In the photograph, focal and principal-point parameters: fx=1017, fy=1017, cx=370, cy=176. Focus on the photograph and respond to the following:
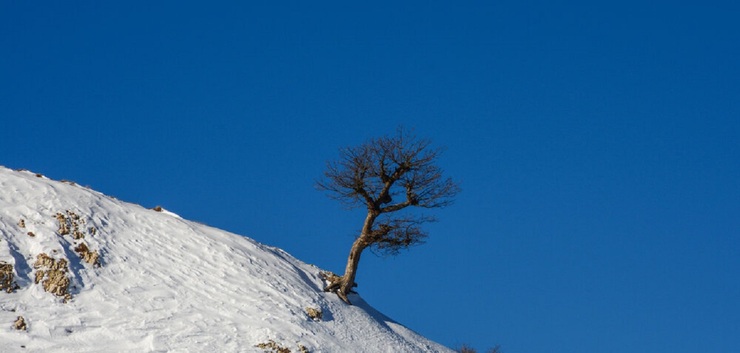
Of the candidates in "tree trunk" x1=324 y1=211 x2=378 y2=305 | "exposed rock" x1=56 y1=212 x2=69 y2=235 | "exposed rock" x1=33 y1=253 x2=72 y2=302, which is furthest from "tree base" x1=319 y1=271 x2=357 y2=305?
"exposed rock" x1=33 y1=253 x2=72 y2=302

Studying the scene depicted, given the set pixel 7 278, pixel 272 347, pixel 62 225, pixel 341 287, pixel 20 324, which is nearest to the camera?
pixel 20 324

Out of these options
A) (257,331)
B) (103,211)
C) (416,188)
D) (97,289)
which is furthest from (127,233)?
(416,188)

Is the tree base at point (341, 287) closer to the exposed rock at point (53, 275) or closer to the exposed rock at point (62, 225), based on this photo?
the exposed rock at point (62, 225)

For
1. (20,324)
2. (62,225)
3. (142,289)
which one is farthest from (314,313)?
(20,324)

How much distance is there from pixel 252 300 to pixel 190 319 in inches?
115

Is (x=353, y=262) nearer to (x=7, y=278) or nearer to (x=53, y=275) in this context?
(x=53, y=275)

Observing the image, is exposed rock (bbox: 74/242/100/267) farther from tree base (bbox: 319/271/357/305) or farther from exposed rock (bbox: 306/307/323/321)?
tree base (bbox: 319/271/357/305)

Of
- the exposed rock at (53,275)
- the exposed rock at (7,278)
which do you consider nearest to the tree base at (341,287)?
the exposed rock at (53,275)

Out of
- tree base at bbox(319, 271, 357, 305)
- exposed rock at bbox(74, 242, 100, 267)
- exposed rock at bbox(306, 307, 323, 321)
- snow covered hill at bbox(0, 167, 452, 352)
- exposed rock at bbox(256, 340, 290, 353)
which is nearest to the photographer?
snow covered hill at bbox(0, 167, 452, 352)

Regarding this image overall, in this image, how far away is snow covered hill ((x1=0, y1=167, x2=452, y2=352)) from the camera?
2453cm

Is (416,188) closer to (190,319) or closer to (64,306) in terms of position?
(190,319)

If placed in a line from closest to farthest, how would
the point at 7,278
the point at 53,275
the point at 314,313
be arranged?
1. the point at 7,278
2. the point at 53,275
3. the point at 314,313

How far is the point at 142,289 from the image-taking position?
89.1ft

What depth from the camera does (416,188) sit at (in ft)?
117
